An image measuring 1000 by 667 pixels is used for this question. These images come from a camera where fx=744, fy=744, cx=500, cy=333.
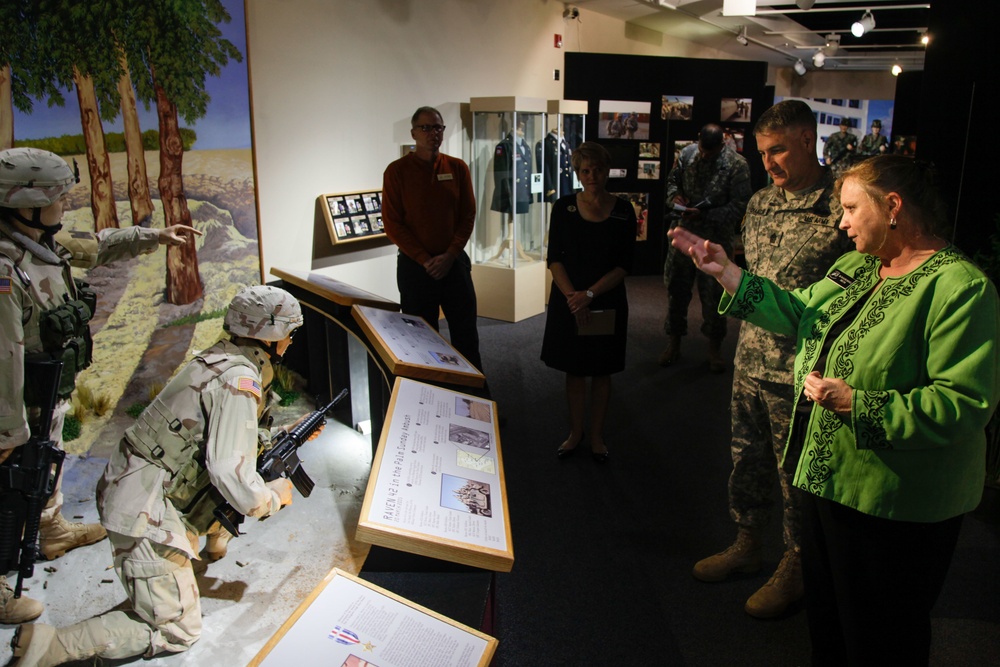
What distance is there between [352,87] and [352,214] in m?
0.97

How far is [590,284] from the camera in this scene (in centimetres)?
374

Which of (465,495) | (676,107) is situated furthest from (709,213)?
(465,495)

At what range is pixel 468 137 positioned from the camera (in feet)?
22.9

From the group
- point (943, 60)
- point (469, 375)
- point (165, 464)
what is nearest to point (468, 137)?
point (943, 60)

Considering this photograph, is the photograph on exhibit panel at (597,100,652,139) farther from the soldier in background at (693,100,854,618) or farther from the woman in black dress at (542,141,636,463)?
the soldier in background at (693,100,854,618)

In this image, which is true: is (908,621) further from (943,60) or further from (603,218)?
(943,60)

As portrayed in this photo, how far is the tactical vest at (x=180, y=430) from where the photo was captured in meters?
2.31

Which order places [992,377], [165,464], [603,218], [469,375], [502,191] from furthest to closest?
[502,191], [603,218], [469,375], [165,464], [992,377]

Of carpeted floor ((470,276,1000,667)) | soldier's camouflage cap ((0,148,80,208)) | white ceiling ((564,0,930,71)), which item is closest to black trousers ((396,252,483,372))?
carpeted floor ((470,276,1000,667))

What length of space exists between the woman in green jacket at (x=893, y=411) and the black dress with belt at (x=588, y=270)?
1787 millimetres

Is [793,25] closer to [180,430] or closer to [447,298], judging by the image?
[447,298]

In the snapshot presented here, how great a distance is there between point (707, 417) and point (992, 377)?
10.4ft

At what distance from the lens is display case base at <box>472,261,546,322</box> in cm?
687

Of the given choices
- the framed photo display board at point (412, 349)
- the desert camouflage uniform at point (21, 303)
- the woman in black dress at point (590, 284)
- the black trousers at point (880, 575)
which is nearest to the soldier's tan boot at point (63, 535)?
the desert camouflage uniform at point (21, 303)
